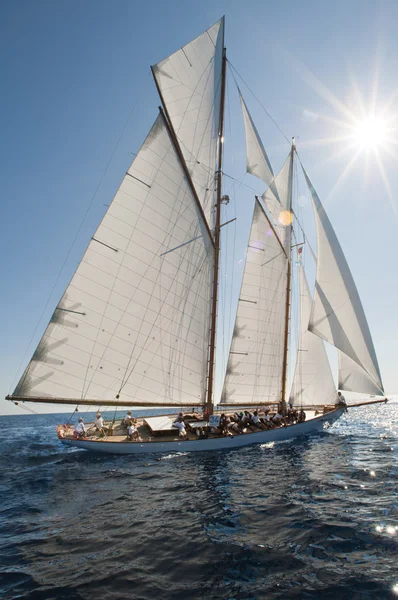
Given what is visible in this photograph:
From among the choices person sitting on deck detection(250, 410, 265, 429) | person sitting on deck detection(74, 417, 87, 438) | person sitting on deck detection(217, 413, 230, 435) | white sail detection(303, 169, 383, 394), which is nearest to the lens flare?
white sail detection(303, 169, 383, 394)

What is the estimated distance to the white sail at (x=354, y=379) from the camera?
27.2 m

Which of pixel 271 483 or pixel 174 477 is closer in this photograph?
pixel 271 483

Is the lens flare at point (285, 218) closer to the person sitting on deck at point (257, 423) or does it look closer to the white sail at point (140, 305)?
the white sail at point (140, 305)

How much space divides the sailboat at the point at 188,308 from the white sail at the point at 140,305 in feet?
0.23

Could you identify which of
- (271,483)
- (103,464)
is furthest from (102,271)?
(271,483)

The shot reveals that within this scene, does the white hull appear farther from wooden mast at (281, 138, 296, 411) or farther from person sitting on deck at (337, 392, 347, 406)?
person sitting on deck at (337, 392, 347, 406)

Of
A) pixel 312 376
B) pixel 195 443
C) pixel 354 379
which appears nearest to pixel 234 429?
pixel 195 443

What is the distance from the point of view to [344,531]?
29.5 feet

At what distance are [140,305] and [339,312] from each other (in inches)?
637

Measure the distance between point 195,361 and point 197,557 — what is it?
16.0 meters

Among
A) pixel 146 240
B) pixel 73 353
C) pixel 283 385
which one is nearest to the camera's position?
pixel 73 353

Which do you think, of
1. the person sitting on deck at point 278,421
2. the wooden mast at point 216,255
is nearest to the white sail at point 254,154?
the wooden mast at point 216,255

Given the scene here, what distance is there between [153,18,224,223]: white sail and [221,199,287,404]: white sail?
22.8 feet

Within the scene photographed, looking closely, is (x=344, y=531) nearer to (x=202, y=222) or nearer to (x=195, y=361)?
(x=195, y=361)
